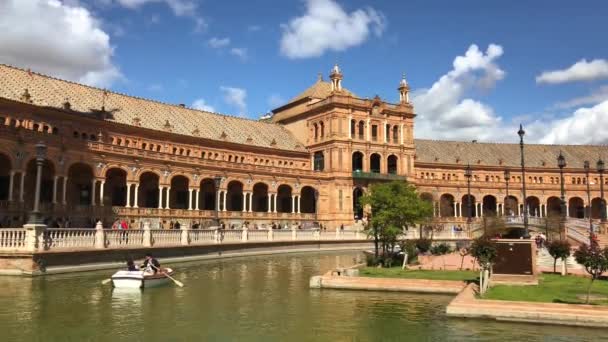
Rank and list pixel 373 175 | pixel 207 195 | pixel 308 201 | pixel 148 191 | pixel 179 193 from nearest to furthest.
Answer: pixel 148 191 → pixel 179 193 → pixel 207 195 → pixel 373 175 → pixel 308 201

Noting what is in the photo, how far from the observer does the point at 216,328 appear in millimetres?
15297

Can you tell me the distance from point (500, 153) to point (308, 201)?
136ft

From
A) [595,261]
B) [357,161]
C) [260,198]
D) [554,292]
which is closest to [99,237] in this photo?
[554,292]

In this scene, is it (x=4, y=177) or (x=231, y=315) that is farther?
(x=4, y=177)

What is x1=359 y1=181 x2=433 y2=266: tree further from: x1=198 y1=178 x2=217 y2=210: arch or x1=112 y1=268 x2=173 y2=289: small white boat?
x1=198 y1=178 x2=217 y2=210: arch

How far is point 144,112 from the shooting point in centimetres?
6456

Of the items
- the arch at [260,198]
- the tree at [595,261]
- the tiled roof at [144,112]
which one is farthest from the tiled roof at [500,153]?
the tree at [595,261]

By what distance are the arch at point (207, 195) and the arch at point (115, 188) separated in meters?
9.43

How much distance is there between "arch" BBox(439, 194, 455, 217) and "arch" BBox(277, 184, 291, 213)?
85.0 ft

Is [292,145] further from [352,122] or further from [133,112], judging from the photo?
[133,112]

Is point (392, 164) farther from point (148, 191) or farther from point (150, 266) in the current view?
point (150, 266)

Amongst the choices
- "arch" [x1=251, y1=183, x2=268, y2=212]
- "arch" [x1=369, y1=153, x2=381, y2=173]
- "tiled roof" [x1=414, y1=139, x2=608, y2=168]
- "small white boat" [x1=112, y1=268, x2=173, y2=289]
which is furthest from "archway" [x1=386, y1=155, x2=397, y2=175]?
"small white boat" [x1=112, y1=268, x2=173, y2=289]

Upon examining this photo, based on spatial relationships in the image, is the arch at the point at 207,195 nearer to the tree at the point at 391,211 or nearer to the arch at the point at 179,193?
the arch at the point at 179,193

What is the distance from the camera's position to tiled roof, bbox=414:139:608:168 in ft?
312
